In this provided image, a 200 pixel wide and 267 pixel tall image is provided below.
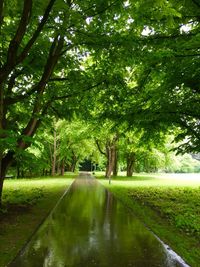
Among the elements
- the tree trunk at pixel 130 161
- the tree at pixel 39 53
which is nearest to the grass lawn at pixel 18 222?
the tree at pixel 39 53

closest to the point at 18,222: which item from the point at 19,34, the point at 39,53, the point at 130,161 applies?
the point at 19,34

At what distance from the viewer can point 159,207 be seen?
50.1 feet

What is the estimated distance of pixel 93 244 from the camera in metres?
8.26

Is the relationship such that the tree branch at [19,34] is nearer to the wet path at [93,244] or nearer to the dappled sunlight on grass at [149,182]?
the wet path at [93,244]

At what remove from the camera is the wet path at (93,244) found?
22.6 ft

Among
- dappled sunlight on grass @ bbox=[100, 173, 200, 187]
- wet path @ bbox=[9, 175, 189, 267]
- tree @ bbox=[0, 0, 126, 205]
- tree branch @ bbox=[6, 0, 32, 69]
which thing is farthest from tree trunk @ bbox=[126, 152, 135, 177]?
tree branch @ bbox=[6, 0, 32, 69]

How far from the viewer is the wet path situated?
6887 millimetres

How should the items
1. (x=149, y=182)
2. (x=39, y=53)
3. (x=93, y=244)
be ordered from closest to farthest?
(x=93, y=244) < (x=39, y=53) < (x=149, y=182)

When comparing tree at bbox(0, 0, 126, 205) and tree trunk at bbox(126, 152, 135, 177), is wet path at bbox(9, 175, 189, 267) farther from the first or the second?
tree trunk at bbox(126, 152, 135, 177)

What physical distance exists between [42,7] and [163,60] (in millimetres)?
6117

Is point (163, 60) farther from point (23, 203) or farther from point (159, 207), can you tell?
point (23, 203)

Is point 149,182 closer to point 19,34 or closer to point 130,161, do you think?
point 130,161

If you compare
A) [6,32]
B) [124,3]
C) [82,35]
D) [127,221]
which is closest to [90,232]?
[127,221]

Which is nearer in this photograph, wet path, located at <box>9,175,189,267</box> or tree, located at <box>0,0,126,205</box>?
wet path, located at <box>9,175,189,267</box>
